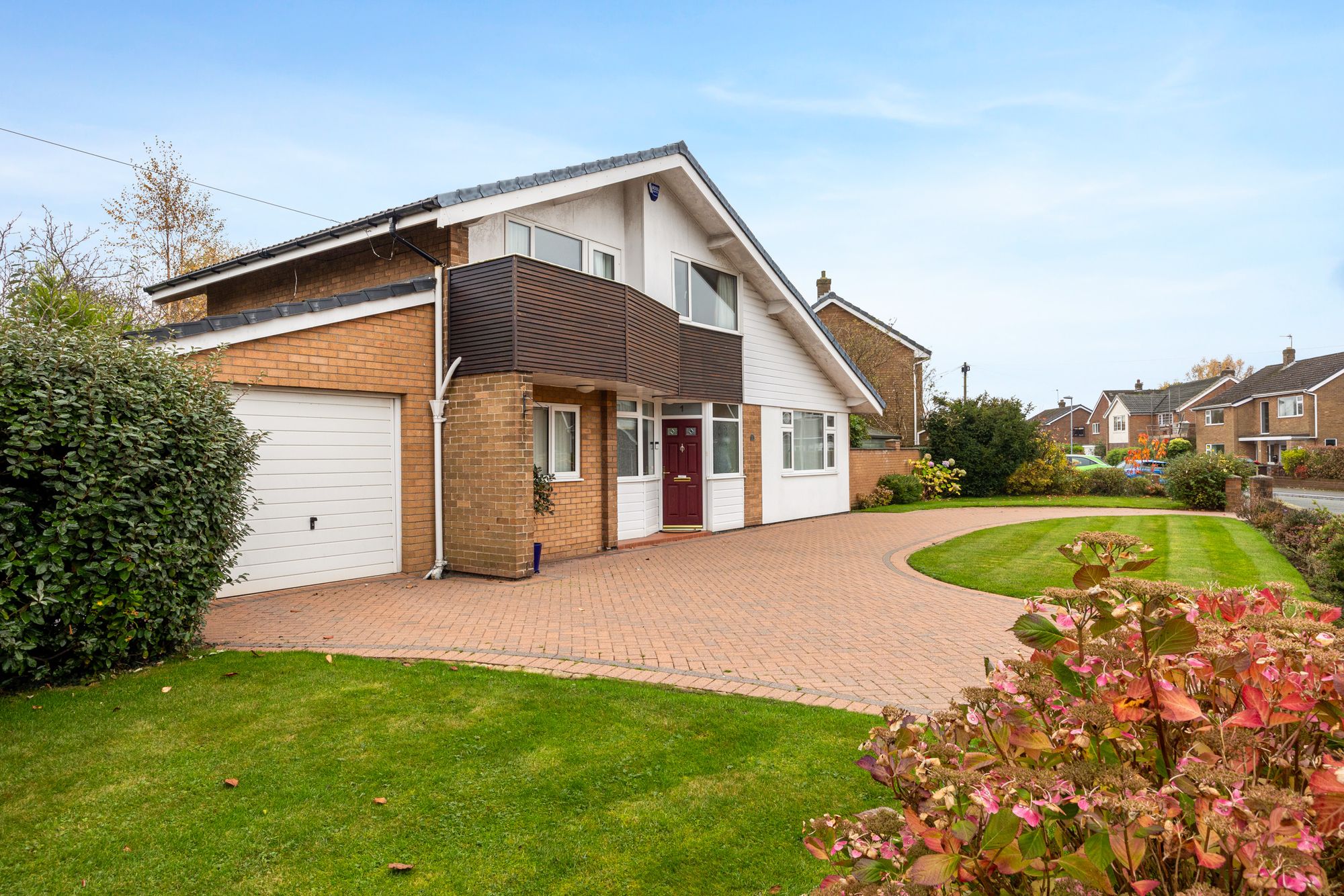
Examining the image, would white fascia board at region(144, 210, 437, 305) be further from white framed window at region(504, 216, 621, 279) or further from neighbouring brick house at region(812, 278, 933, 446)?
neighbouring brick house at region(812, 278, 933, 446)

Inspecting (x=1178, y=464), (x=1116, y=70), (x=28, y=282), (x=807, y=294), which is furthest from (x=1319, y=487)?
(x=28, y=282)

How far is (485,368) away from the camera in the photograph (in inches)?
395

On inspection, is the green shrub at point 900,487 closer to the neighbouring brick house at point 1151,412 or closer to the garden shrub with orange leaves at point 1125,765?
the garden shrub with orange leaves at point 1125,765

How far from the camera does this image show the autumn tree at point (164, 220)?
71.4 ft

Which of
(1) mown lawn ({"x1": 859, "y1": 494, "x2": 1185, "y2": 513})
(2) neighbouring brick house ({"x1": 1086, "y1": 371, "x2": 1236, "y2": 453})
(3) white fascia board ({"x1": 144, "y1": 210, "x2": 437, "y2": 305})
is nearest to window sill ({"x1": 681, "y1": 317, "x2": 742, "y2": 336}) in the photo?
(3) white fascia board ({"x1": 144, "y1": 210, "x2": 437, "y2": 305})

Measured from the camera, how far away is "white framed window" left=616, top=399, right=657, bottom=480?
13672 millimetres

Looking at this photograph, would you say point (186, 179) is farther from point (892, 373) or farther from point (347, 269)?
point (892, 373)

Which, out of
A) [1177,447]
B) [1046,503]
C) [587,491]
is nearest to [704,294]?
[587,491]

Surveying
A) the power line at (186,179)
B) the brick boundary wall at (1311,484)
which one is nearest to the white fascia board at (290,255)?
the power line at (186,179)

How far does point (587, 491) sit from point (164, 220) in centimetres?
1928

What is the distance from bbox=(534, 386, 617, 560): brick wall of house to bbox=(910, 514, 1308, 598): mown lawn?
17.6 feet

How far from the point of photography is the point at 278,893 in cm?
286

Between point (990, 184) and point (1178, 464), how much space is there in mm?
10750

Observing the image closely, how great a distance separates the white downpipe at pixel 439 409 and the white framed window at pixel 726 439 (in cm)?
666
